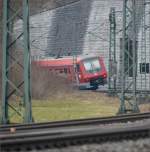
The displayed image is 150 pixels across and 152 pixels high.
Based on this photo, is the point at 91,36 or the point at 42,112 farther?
the point at 91,36

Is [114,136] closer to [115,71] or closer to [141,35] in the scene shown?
[115,71]

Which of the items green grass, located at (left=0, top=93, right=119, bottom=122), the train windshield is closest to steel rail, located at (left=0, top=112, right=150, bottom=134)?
green grass, located at (left=0, top=93, right=119, bottom=122)

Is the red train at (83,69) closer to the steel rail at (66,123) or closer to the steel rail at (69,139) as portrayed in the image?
the steel rail at (66,123)

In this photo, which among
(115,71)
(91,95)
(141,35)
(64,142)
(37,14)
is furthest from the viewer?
(37,14)

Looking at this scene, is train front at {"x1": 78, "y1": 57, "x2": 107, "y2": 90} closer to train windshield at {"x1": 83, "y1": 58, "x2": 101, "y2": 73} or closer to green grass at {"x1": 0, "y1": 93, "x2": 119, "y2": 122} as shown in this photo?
train windshield at {"x1": 83, "y1": 58, "x2": 101, "y2": 73}

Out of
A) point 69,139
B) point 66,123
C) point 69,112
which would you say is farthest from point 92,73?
point 69,139

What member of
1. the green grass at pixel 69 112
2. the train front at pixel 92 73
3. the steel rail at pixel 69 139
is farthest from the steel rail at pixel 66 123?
the train front at pixel 92 73

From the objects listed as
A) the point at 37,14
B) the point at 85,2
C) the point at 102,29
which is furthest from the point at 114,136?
the point at 37,14

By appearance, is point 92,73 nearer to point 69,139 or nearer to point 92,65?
point 92,65

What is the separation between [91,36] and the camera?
5144cm

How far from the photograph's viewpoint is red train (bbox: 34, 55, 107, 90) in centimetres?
4769

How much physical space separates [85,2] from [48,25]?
4.60 m

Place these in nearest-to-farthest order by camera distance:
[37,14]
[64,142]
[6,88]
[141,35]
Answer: [64,142] < [6,88] < [141,35] < [37,14]

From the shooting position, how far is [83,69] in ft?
157
